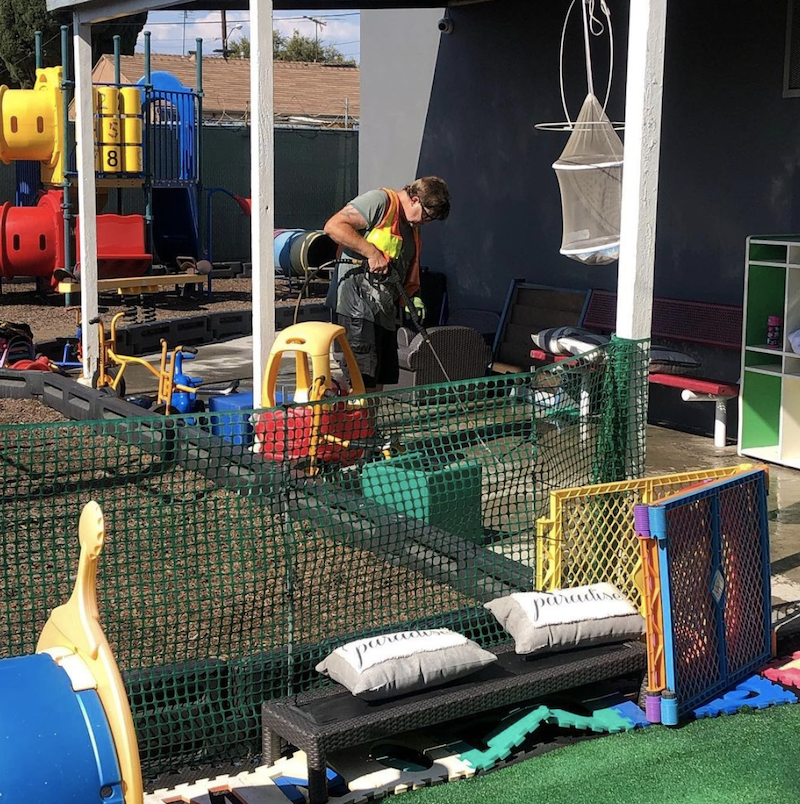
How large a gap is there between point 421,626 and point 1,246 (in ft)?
42.6

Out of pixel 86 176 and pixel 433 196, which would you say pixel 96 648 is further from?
pixel 86 176

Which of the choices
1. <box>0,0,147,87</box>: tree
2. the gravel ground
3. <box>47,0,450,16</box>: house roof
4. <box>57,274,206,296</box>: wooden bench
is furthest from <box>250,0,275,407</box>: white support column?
<box>0,0,147,87</box>: tree

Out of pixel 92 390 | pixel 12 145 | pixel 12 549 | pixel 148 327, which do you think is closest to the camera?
pixel 12 549

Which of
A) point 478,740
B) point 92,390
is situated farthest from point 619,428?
point 92,390

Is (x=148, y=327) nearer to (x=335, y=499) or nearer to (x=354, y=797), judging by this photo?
(x=335, y=499)

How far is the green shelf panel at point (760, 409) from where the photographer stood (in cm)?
816

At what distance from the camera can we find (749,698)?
4.39 metres

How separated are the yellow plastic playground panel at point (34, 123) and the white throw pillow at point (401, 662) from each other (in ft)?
42.6

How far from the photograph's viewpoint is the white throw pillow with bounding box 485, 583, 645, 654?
420cm

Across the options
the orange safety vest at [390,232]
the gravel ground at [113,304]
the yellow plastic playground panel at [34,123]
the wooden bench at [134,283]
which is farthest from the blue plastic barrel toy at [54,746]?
the yellow plastic playground panel at [34,123]

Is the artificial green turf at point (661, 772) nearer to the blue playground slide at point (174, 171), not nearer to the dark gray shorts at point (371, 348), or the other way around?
the dark gray shorts at point (371, 348)

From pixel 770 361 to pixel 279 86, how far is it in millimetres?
38586

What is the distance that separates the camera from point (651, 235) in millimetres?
5297

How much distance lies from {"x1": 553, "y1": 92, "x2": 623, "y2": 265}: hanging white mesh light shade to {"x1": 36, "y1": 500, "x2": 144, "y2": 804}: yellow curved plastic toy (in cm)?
424
